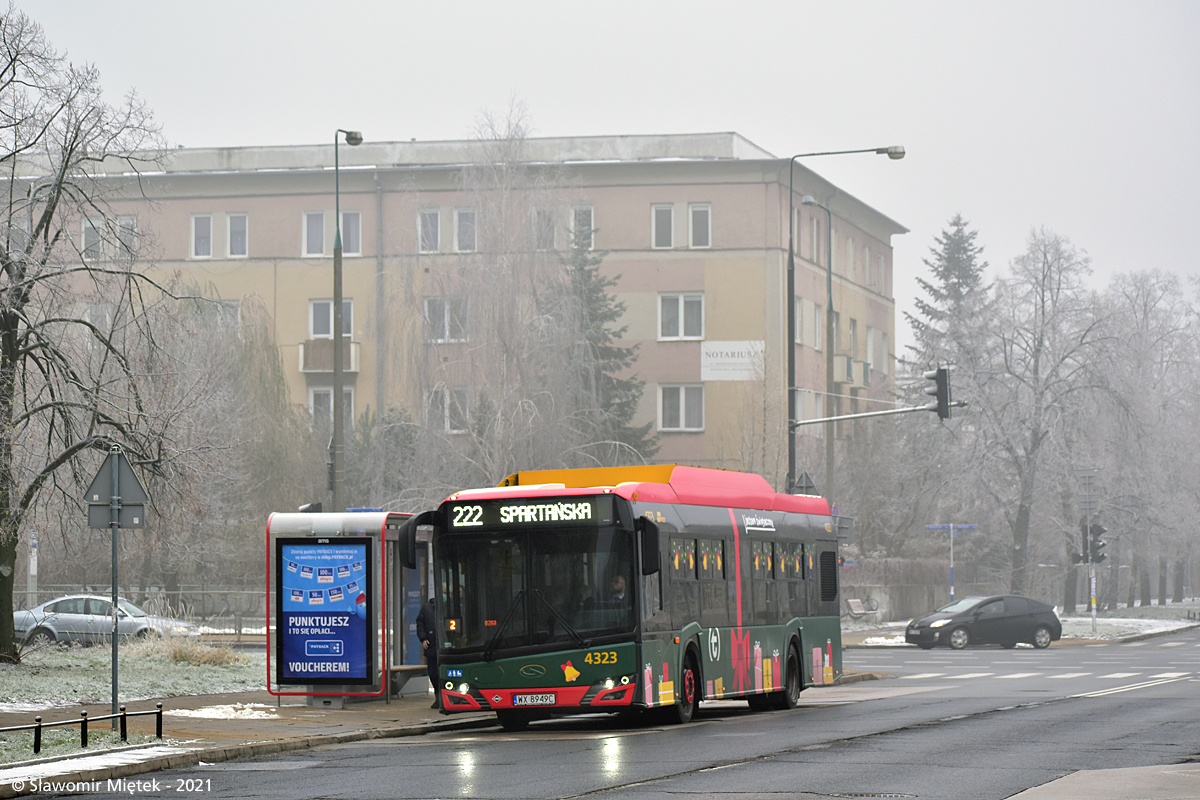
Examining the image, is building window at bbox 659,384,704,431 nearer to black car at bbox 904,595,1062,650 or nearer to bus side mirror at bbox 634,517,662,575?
black car at bbox 904,595,1062,650

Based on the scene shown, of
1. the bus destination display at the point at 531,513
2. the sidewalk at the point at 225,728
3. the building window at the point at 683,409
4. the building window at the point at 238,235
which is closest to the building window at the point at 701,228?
the building window at the point at 683,409

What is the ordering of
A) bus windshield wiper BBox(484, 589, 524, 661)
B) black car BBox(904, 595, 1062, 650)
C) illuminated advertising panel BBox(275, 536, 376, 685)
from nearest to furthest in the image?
bus windshield wiper BBox(484, 589, 524, 661)
illuminated advertising panel BBox(275, 536, 376, 685)
black car BBox(904, 595, 1062, 650)

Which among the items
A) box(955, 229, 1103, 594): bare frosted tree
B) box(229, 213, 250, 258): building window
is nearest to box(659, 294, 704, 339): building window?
box(955, 229, 1103, 594): bare frosted tree

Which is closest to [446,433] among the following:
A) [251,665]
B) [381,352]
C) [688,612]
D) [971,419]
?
[381,352]

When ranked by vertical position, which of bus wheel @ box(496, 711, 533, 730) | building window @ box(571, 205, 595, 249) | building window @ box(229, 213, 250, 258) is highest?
building window @ box(229, 213, 250, 258)

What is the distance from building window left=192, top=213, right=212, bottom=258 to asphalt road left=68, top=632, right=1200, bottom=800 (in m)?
47.2

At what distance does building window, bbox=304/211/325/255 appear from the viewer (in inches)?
2675

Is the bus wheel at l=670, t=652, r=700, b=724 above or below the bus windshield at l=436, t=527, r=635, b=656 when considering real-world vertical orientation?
below

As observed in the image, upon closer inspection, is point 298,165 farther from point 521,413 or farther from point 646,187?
point 521,413

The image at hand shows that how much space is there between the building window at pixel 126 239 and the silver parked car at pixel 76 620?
1434cm

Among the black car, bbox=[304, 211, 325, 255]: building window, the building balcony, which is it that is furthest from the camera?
bbox=[304, 211, 325, 255]: building window

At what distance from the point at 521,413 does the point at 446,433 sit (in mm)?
2748

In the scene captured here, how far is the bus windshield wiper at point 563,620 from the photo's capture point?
19000 mm

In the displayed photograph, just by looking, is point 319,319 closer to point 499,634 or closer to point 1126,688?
point 1126,688
